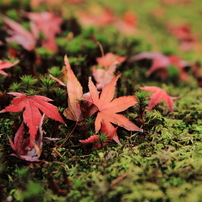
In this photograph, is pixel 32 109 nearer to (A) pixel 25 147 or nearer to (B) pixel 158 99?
(A) pixel 25 147

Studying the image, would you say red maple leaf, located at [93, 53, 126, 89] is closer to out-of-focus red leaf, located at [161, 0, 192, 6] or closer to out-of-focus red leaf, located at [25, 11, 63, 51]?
out-of-focus red leaf, located at [25, 11, 63, 51]

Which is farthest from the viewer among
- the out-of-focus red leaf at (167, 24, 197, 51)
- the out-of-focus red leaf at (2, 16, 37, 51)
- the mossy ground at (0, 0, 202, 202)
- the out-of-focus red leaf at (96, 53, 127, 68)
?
the out-of-focus red leaf at (167, 24, 197, 51)

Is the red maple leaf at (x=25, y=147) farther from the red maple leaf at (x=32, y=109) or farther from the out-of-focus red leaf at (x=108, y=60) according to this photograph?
the out-of-focus red leaf at (x=108, y=60)

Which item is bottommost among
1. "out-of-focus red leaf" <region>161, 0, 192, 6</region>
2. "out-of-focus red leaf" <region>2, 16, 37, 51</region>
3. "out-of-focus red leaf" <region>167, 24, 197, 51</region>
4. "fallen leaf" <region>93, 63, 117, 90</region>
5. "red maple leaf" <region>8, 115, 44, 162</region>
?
Answer: "red maple leaf" <region>8, 115, 44, 162</region>

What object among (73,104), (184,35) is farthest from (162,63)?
(184,35)

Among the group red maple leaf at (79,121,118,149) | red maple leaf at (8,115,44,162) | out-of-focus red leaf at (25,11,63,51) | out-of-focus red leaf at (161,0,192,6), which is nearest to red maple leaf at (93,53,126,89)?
red maple leaf at (79,121,118,149)

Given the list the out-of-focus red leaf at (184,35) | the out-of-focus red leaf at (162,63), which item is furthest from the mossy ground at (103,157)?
the out-of-focus red leaf at (184,35)

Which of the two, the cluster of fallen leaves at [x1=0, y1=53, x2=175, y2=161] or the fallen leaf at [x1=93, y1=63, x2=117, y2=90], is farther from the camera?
the fallen leaf at [x1=93, y1=63, x2=117, y2=90]
